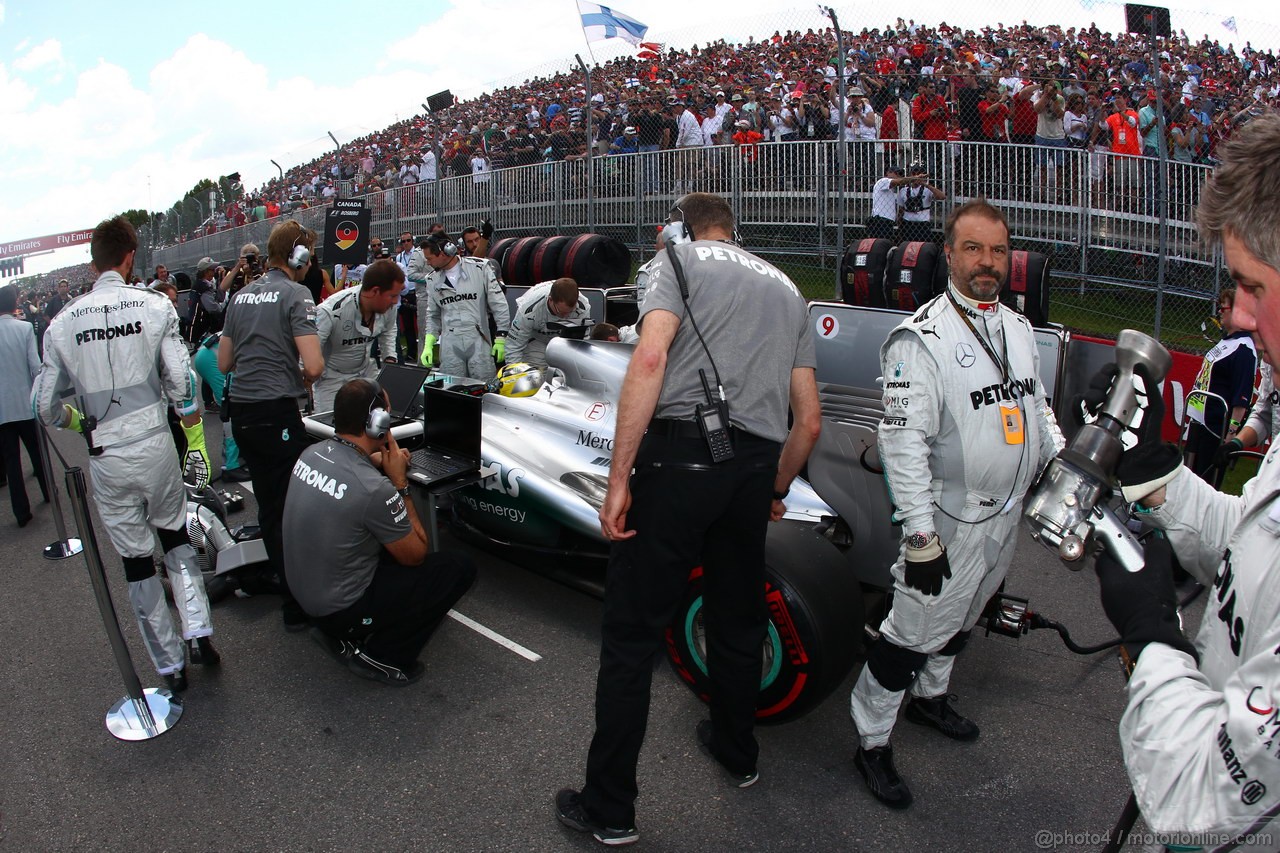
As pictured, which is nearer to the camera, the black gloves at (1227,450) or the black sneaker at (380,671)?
the black sneaker at (380,671)

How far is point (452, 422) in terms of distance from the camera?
4.48 m

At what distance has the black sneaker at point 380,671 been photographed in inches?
138


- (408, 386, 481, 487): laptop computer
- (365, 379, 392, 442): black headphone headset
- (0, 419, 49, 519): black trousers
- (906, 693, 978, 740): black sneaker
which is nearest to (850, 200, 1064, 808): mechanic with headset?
(906, 693, 978, 740): black sneaker

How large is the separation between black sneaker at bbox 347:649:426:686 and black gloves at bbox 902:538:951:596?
2.14 meters

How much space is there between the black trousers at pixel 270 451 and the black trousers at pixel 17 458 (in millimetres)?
2809

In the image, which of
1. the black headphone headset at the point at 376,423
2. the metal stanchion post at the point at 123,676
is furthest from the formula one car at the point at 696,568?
the metal stanchion post at the point at 123,676

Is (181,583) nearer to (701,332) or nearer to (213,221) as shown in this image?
(701,332)

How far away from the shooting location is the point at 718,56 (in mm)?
18828

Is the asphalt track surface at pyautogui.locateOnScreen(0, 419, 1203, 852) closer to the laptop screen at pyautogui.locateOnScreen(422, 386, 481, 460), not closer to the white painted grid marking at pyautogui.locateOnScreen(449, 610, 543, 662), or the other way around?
the white painted grid marking at pyautogui.locateOnScreen(449, 610, 543, 662)

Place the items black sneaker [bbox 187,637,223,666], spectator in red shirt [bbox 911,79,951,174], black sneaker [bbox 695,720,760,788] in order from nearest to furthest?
black sneaker [bbox 695,720,760,788], black sneaker [bbox 187,637,223,666], spectator in red shirt [bbox 911,79,951,174]

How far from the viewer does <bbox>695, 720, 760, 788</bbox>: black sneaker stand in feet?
9.29

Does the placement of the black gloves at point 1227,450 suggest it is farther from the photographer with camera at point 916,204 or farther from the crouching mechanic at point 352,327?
the photographer with camera at point 916,204

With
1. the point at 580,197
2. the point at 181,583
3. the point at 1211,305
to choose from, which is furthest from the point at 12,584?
the point at 1211,305

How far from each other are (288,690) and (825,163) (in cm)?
781
